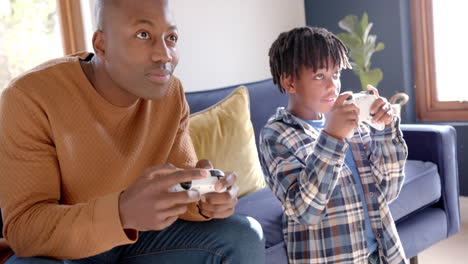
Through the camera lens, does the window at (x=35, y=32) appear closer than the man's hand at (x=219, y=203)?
No

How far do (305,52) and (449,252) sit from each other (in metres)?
1.48

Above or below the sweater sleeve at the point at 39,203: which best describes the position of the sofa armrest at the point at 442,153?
below

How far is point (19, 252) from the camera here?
1135 millimetres

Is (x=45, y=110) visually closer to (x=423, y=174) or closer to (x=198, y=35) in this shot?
(x=423, y=174)

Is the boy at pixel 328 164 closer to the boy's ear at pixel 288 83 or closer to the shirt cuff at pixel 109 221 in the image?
the boy's ear at pixel 288 83

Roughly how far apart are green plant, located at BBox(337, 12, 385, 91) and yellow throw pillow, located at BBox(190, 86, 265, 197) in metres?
1.38

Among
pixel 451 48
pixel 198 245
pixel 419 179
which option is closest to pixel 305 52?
pixel 198 245

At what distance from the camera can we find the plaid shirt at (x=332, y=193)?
156cm

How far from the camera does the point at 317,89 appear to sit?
5.50 feet

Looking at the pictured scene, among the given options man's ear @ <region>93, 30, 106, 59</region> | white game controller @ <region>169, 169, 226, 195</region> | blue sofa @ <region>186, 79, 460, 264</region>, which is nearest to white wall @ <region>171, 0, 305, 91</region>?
blue sofa @ <region>186, 79, 460, 264</region>

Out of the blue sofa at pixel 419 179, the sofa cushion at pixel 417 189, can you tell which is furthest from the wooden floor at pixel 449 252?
the sofa cushion at pixel 417 189

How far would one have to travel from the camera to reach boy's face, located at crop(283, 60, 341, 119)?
1.67 meters

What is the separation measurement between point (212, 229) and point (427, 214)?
4.89 feet

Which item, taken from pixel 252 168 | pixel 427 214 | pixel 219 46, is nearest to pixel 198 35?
pixel 219 46
